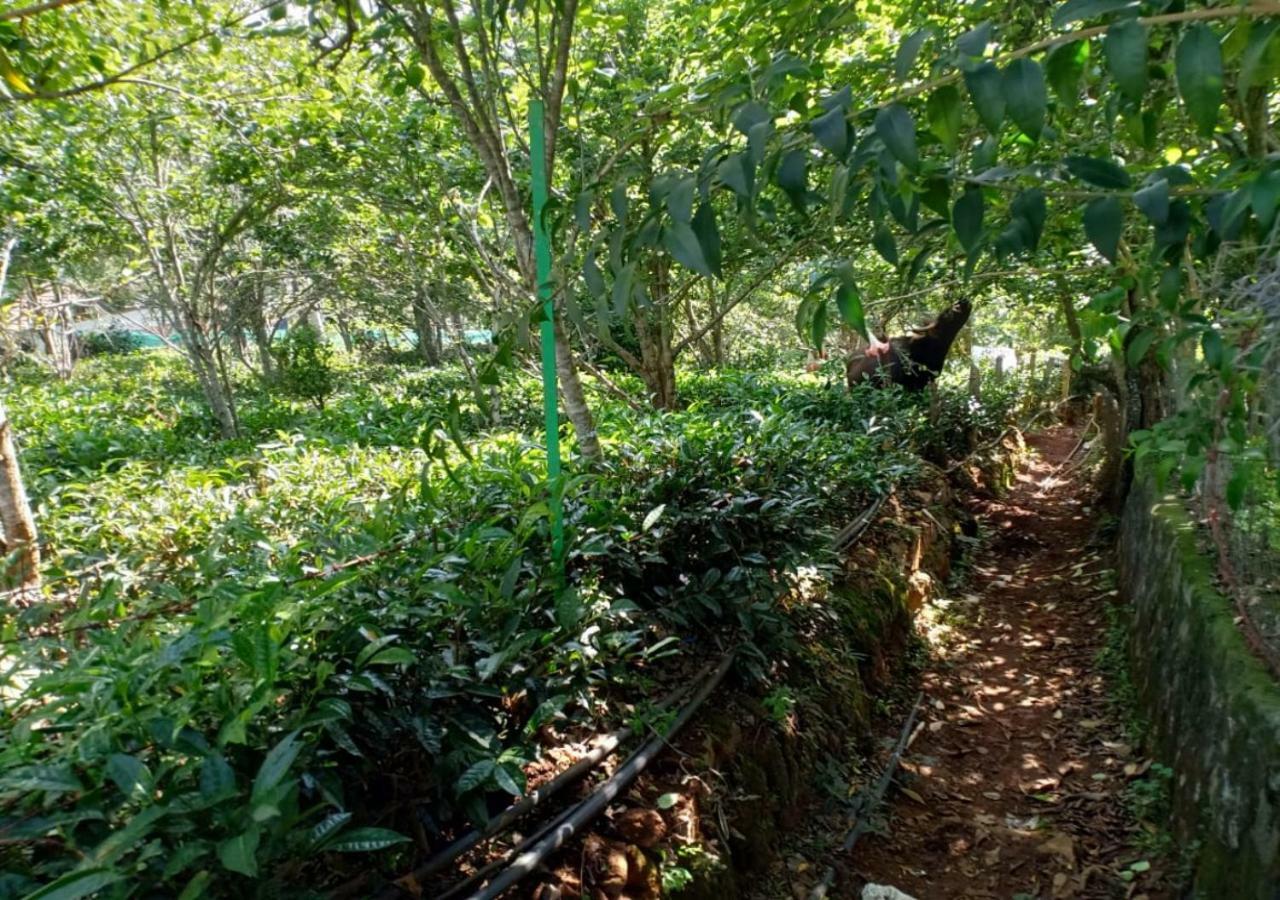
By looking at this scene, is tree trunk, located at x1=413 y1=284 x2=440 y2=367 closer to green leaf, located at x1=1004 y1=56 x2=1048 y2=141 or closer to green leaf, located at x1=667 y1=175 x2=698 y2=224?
green leaf, located at x1=667 y1=175 x2=698 y2=224

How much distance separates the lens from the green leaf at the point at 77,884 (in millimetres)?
1033

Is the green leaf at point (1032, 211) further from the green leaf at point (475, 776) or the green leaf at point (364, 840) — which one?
the green leaf at point (475, 776)

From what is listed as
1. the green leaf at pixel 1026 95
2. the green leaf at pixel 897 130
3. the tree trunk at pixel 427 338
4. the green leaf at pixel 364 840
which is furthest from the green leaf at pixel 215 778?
the tree trunk at pixel 427 338

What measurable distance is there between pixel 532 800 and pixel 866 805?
5.90ft

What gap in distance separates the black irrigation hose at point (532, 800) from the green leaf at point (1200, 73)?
1.90m

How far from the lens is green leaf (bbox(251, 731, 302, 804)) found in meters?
1.24

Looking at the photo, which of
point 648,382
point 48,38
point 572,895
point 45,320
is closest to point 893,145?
point 572,895

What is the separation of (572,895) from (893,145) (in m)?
1.98

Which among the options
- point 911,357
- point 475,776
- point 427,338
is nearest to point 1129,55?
point 475,776

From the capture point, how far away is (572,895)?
79.3 inches

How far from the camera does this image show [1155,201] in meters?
0.92

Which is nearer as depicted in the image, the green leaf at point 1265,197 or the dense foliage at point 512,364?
the green leaf at point 1265,197

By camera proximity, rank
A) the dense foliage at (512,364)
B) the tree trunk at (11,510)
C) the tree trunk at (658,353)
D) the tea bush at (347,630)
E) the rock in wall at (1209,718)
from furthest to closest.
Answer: the tree trunk at (658,353)
the tree trunk at (11,510)
the rock in wall at (1209,718)
the tea bush at (347,630)
the dense foliage at (512,364)

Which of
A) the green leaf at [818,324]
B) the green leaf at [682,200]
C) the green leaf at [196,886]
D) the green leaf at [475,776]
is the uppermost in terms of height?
the green leaf at [682,200]
